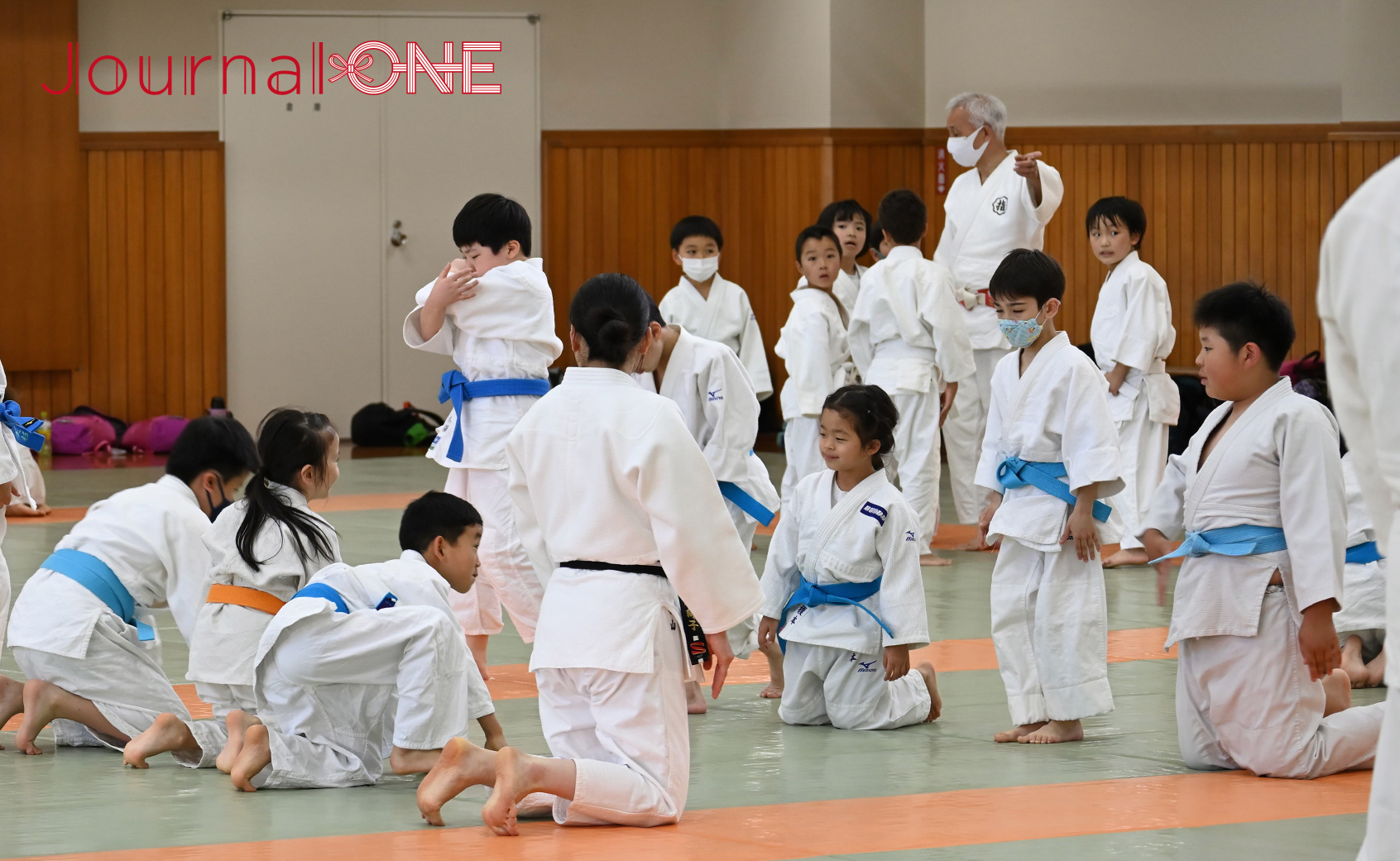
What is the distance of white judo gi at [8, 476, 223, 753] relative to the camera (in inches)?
145

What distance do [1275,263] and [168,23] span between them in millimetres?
7459

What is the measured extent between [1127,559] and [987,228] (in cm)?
153

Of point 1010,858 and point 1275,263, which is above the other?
point 1275,263

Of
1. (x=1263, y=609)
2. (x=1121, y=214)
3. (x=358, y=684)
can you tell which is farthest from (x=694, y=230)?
(x=1263, y=609)

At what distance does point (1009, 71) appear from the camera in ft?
35.2

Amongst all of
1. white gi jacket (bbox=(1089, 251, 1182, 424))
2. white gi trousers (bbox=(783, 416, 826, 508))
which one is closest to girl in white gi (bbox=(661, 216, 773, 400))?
white gi trousers (bbox=(783, 416, 826, 508))

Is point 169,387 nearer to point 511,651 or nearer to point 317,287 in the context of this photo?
point 317,287

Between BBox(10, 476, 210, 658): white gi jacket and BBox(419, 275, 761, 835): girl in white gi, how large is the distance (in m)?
1.05

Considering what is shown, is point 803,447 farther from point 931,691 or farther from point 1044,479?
point 1044,479

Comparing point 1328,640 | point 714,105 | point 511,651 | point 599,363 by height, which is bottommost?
point 511,651

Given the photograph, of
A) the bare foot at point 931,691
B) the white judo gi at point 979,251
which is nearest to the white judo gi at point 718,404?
the bare foot at point 931,691

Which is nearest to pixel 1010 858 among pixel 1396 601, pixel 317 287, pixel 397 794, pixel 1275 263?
pixel 1396 601

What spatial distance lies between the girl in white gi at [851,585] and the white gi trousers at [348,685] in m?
0.91

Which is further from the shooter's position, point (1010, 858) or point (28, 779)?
point (28, 779)
